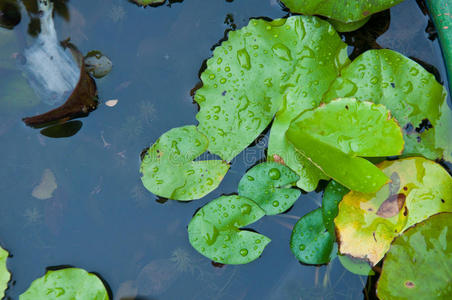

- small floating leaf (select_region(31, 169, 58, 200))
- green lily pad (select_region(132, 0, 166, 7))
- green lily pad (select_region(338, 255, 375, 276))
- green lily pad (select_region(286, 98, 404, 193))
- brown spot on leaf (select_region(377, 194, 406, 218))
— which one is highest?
green lily pad (select_region(132, 0, 166, 7))

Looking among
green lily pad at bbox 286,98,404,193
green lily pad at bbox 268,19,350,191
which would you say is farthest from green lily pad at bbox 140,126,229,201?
green lily pad at bbox 286,98,404,193

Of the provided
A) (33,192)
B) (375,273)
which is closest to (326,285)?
(375,273)

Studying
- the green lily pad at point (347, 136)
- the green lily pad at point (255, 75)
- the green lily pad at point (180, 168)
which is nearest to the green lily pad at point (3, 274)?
the green lily pad at point (180, 168)

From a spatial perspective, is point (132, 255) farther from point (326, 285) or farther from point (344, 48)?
point (344, 48)

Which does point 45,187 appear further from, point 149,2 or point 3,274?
point 149,2

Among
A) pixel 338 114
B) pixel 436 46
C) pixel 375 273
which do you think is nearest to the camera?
pixel 338 114

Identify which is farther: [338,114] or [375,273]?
[375,273]

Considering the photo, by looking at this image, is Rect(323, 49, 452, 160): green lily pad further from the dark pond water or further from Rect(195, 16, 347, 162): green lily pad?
the dark pond water

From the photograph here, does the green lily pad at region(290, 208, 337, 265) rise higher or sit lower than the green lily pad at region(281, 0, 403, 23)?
lower

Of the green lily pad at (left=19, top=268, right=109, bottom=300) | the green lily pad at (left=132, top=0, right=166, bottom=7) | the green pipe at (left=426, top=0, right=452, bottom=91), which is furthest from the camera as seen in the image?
the green lily pad at (left=132, top=0, right=166, bottom=7)
